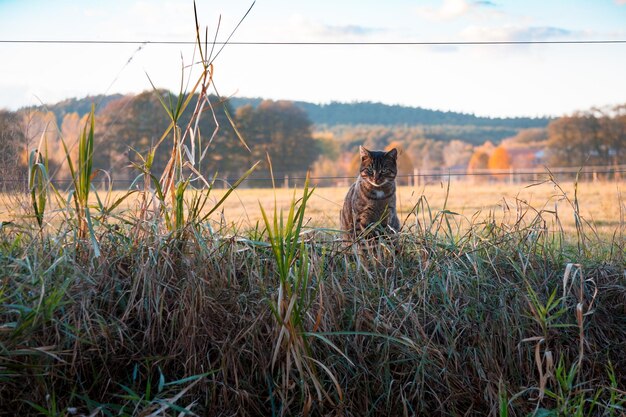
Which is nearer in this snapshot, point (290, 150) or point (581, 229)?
point (581, 229)

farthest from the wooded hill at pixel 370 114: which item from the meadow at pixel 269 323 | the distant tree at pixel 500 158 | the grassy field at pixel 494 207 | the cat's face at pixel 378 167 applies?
the meadow at pixel 269 323

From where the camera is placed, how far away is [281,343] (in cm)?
247

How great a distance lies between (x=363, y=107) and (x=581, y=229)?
66.4 ft

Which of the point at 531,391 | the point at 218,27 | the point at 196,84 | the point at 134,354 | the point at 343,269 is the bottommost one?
the point at 531,391

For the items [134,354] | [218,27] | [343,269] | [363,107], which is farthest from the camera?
[363,107]

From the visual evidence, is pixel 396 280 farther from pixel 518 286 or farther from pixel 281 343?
pixel 281 343

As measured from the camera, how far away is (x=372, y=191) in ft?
14.1

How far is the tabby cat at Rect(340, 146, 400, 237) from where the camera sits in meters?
4.18

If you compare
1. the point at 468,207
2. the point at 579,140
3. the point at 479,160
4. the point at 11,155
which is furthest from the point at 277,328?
the point at 479,160

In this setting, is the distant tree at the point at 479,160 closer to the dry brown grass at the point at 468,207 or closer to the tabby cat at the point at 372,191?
the dry brown grass at the point at 468,207

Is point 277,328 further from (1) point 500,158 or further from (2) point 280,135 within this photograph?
(1) point 500,158

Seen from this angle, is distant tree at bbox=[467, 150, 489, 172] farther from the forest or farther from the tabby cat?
the tabby cat

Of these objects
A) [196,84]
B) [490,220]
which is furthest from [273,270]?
[490,220]

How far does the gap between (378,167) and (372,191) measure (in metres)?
0.17
